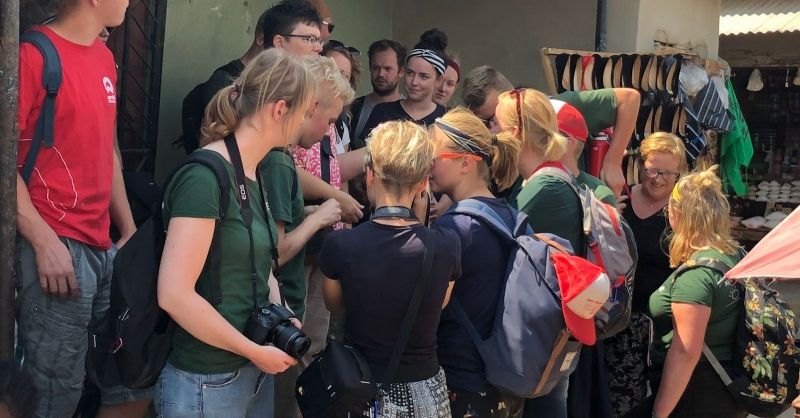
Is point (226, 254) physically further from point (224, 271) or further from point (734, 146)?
point (734, 146)

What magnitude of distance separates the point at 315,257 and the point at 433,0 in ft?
14.3

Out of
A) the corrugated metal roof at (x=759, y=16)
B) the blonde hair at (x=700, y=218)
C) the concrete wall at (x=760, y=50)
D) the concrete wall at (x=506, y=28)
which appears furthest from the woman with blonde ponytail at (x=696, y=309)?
the concrete wall at (x=760, y=50)

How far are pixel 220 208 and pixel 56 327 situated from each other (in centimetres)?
88

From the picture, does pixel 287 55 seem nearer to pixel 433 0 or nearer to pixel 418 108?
pixel 418 108

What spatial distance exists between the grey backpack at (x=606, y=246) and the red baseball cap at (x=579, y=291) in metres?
0.52

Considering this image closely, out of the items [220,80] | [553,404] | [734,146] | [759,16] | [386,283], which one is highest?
[759,16]

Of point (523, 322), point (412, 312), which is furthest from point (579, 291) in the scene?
point (412, 312)

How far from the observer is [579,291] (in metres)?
2.98

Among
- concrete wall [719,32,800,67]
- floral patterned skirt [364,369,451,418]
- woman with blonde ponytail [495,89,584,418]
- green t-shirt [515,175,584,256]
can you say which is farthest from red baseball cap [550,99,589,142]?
concrete wall [719,32,800,67]

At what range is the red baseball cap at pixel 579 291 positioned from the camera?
2984mm

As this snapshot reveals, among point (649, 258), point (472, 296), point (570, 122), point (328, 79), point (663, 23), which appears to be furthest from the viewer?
point (663, 23)

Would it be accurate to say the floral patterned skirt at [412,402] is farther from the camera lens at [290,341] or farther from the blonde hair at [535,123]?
the blonde hair at [535,123]

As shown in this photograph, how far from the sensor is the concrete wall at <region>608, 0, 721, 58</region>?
22.9ft

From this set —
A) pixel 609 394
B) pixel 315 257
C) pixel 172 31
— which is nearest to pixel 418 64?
pixel 172 31
